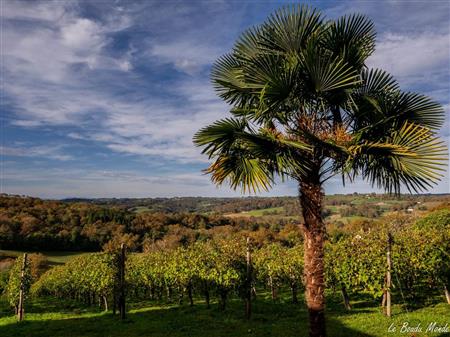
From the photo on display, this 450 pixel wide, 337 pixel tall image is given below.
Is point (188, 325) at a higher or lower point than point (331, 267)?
lower

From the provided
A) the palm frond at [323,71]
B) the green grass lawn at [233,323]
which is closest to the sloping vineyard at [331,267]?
the green grass lawn at [233,323]

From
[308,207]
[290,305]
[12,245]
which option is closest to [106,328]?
[290,305]

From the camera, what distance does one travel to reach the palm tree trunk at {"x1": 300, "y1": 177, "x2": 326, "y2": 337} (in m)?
6.49

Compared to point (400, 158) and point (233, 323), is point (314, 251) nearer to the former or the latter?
point (400, 158)

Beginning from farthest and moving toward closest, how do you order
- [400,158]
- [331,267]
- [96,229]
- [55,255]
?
[96,229], [55,255], [331,267], [400,158]

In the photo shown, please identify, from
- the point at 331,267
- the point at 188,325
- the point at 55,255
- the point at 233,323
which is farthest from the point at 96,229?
the point at 233,323

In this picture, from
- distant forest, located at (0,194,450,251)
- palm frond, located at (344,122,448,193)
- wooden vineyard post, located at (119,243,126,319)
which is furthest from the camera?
distant forest, located at (0,194,450,251)

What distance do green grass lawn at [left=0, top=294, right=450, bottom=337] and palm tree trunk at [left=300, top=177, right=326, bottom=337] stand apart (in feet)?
19.4

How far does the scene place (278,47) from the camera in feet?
23.6

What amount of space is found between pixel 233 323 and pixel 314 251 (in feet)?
34.3

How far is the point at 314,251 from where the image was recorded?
259 inches

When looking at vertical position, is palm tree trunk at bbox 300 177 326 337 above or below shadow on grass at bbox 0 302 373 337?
above

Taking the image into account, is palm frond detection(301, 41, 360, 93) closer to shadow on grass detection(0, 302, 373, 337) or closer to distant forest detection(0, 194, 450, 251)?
shadow on grass detection(0, 302, 373, 337)

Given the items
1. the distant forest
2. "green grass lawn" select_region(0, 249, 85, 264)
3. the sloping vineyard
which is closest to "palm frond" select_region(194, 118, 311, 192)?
the sloping vineyard
